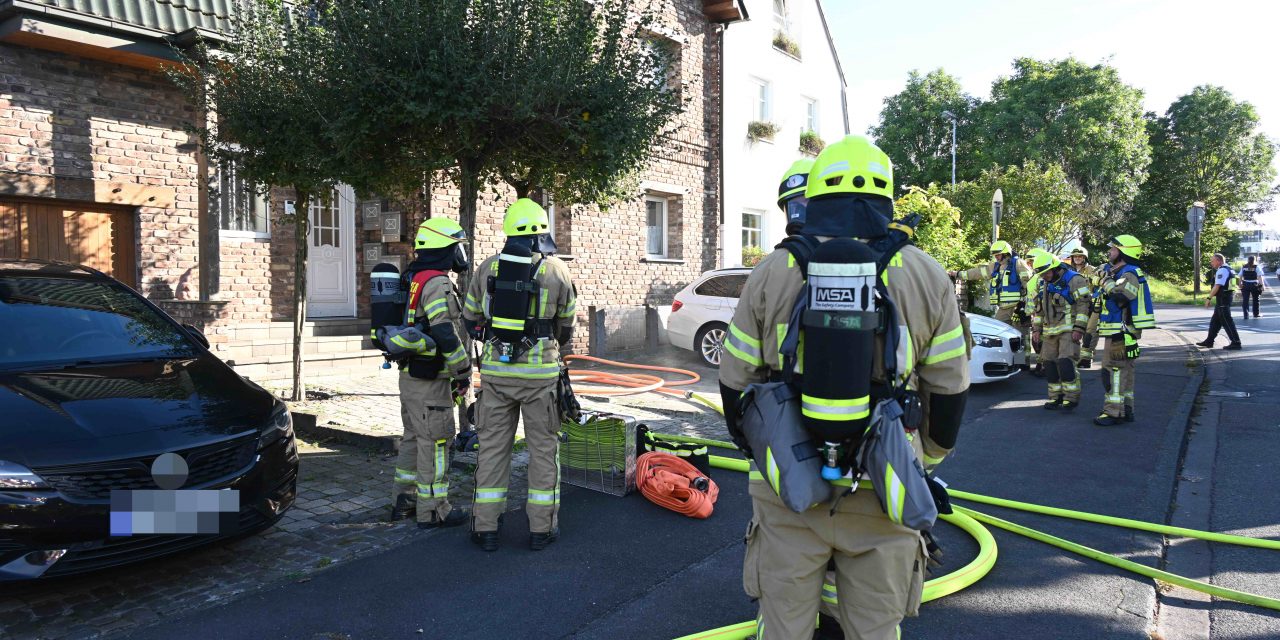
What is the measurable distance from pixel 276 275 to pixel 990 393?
385 inches

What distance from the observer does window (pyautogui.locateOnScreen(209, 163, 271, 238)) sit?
393 inches

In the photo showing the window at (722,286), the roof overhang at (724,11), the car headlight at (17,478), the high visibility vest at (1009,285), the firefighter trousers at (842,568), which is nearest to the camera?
the firefighter trousers at (842,568)

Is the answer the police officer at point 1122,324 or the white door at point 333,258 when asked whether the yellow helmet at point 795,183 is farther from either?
the white door at point 333,258

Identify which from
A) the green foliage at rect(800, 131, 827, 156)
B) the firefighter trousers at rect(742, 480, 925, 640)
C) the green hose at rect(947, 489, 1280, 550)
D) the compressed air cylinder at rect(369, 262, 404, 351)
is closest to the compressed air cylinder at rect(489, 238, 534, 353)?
the compressed air cylinder at rect(369, 262, 404, 351)

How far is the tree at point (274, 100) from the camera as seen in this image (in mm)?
6895

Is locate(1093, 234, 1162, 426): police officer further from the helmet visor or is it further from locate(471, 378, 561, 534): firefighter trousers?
the helmet visor

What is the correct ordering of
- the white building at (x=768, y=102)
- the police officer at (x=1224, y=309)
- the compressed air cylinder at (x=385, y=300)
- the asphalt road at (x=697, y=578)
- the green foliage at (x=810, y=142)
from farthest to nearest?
1. the green foliage at (x=810, y=142)
2. the white building at (x=768, y=102)
3. the police officer at (x=1224, y=309)
4. the compressed air cylinder at (x=385, y=300)
5. the asphalt road at (x=697, y=578)

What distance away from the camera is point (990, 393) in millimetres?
10430

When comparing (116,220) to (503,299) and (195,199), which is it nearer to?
(195,199)

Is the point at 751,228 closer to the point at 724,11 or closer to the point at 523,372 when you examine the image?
the point at 724,11

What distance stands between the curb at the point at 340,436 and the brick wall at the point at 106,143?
3.36 metres

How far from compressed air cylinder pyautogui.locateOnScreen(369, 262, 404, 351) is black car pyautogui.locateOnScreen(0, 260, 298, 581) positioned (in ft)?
2.62

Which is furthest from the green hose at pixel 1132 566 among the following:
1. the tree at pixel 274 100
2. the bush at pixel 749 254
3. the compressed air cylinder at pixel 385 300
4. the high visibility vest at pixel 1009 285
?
the bush at pixel 749 254

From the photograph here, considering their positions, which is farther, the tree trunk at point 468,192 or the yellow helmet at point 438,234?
the tree trunk at point 468,192
